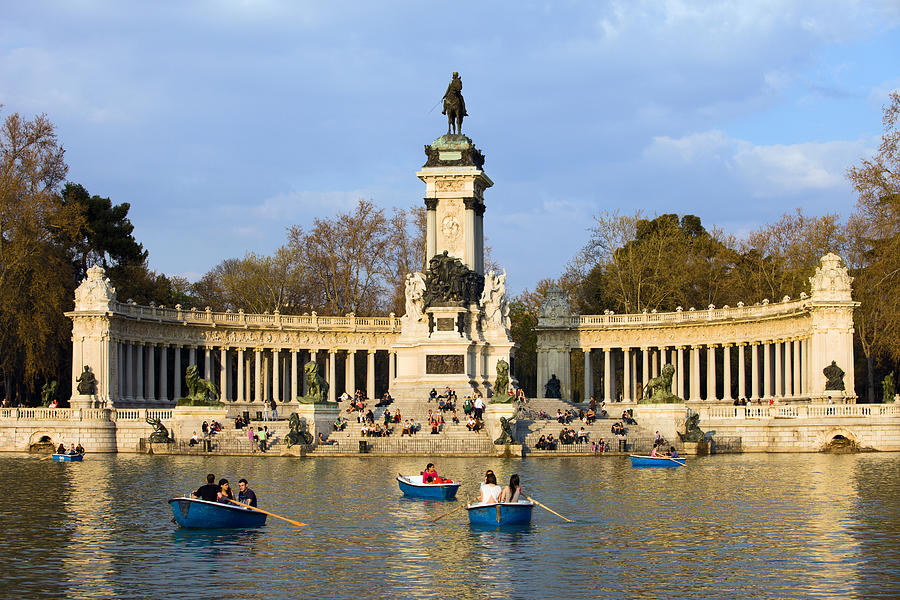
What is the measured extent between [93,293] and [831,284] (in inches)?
1512

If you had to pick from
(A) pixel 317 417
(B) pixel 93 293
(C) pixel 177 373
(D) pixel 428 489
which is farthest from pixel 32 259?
(D) pixel 428 489

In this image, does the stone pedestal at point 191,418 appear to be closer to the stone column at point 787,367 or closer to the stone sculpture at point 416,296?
the stone sculpture at point 416,296

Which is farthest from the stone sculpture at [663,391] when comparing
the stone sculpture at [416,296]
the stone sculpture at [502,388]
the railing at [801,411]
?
the stone sculpture at [416,296]

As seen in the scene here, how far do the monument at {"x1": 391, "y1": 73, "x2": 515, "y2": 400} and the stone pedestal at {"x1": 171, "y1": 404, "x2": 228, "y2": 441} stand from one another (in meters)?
11.6

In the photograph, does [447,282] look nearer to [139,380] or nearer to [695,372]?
[139,380]

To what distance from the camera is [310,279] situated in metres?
97.8

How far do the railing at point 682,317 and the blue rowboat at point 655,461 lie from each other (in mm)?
26217

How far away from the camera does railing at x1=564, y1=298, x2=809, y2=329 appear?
72131 millimetres

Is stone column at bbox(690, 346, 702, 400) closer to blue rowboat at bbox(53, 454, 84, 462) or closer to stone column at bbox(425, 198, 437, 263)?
stone column at bbox(425, 198, 437, 263)

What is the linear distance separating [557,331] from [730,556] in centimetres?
5726

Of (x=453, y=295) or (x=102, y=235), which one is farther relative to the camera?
(x=102, y=235)

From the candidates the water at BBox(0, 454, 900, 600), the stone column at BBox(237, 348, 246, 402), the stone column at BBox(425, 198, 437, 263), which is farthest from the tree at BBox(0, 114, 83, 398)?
the water at BBox(0, 454, 900, 600)

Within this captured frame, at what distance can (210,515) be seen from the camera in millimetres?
27156

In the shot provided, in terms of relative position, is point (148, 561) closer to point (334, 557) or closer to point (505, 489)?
point (334, 557)
